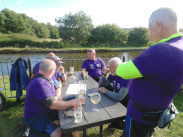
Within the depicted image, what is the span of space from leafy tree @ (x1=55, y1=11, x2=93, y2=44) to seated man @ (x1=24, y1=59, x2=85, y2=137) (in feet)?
89.4

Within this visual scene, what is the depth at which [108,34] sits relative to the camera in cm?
2975

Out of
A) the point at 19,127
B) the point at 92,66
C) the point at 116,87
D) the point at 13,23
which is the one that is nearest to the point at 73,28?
the point at 13,23

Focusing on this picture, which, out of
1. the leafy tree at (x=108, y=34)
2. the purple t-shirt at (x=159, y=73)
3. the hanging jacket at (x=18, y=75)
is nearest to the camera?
the purple t-shirt at (x=159, y=73)

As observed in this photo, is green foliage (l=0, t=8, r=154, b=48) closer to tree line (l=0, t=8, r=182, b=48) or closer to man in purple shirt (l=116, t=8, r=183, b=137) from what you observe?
tree line (l=0, t=8, r=182, b=48)

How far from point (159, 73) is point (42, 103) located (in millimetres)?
1452

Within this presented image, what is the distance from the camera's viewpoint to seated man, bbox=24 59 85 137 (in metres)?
1.61

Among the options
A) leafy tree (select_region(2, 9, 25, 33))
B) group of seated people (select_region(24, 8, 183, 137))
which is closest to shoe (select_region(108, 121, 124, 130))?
group of seated people (select_region(24, 8, 183, 137))

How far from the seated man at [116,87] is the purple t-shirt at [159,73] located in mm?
730

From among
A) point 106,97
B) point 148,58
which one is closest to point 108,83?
point 106,97

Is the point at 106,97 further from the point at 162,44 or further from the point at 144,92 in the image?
the point at 162,44

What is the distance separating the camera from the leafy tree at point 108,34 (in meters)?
29.4

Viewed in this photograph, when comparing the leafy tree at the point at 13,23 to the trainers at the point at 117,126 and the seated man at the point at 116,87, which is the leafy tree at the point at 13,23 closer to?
the seated man at the point at 116,87

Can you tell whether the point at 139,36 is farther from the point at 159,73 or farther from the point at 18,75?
the point at 159,73

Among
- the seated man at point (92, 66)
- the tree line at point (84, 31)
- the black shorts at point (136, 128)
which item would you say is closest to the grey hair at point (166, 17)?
the black shorts at point (136, 128)
